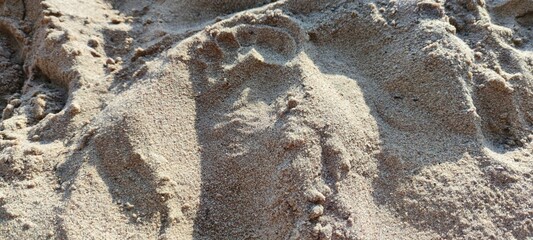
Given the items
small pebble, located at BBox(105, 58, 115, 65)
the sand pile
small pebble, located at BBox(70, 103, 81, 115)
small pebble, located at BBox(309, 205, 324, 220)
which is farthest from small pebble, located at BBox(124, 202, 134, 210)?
small pebble, located at BBox(105, 58, 115, 65)

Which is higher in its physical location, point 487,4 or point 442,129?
point 487,4

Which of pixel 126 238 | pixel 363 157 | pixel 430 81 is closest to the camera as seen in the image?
pixel 126 238

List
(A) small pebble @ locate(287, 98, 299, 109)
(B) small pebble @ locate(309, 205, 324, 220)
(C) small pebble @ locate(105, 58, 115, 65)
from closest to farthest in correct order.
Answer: (B) small pebble @ locate(309, 205, 324, 220), (A) small pebble @ locate(287, 98, 299, 109), (C) small pebble @ locate(105, 58, 115, 65)

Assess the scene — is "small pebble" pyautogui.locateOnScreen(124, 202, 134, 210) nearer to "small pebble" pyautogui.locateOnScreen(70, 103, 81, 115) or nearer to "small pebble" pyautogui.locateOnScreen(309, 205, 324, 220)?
"small pebble" pyautogui.locateOnScreen(70, 103, 81, 115)

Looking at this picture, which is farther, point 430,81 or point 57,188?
point 430,81

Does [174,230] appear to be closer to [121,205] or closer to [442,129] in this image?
[121,205]

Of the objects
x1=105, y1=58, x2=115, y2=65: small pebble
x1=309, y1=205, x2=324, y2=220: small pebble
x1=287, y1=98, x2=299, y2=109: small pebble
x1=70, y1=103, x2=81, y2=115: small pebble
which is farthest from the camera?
x1=105, y1=58, x2=115, y2=65: small pebble

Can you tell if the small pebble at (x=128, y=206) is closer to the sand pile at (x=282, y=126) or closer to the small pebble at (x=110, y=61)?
the sand pile at (x=282, y=126)

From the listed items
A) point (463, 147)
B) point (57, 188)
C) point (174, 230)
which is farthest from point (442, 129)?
point (57, 188)

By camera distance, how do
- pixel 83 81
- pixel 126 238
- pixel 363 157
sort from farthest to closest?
1. pixel 83 81
2. pixel 363 157
3. pixel 126 238
